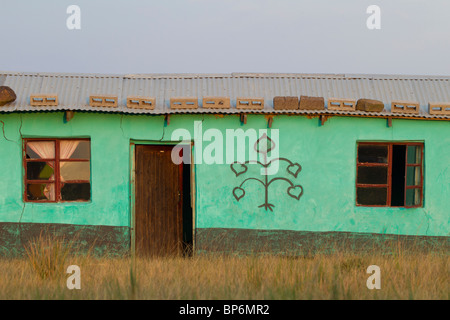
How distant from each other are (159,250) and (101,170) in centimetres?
186

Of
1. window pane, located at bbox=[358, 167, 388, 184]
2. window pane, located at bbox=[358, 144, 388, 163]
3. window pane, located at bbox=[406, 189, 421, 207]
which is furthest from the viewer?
window pane, located at bbox=[358, 167, 388, 184]

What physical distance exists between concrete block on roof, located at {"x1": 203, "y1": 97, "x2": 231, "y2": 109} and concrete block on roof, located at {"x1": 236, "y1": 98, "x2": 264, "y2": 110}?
18 centimetres

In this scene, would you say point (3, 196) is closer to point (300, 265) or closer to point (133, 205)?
point (133, 205)

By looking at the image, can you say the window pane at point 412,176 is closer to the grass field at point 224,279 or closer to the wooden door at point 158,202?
the grass field at point 224,279

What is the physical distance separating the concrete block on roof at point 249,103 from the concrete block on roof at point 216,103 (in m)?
0.18

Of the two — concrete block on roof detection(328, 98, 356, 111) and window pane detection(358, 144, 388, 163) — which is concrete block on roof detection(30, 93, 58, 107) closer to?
concrete block on roof detection(328, 98, 356, 111)

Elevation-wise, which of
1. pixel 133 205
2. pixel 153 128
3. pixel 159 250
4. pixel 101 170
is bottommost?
pixel 159 250

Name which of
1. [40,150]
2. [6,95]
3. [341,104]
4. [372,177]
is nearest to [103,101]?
[40,150]

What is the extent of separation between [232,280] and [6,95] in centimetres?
516

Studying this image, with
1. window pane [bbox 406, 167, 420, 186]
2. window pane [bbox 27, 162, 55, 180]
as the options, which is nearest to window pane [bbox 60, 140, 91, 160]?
window pane [bbox 27, 162, 55, 180]

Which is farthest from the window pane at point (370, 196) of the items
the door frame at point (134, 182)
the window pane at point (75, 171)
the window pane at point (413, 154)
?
the window pane at point (75, 171)

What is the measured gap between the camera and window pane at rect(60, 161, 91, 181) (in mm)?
9172
